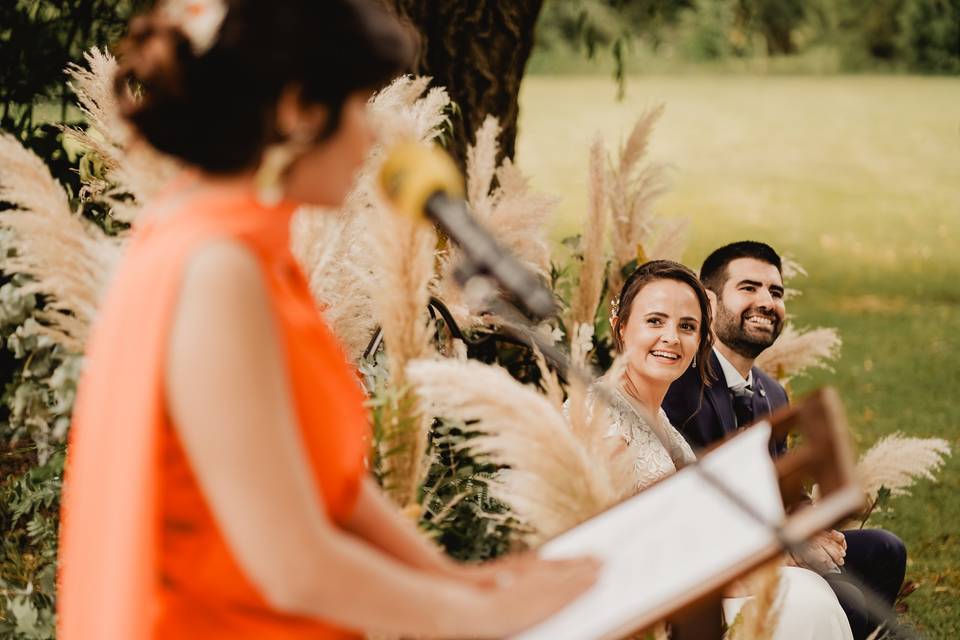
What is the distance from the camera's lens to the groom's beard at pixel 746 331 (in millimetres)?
3686

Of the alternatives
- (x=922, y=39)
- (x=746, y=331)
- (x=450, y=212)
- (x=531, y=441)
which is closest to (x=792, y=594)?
(x=746, y=331)

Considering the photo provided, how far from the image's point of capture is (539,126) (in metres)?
21.3

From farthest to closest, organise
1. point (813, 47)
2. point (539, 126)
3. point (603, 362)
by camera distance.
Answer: point (813, 47)
point (539, 126)
point (603, 362)

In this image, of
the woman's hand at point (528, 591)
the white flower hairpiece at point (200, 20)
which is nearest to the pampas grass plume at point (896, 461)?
the woman's hand at point (528, 591)

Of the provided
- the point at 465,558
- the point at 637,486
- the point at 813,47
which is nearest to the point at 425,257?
the point at 465,558

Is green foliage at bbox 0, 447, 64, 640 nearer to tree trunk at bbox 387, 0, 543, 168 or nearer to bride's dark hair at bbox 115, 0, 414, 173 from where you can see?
bride's dark hair at bbox 115, 0, 414, 173

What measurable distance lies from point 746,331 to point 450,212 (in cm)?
266

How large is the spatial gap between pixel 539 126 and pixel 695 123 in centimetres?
280

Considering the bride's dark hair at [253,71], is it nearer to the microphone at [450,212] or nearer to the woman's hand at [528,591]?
the microphone at [450,212]

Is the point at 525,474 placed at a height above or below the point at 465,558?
above

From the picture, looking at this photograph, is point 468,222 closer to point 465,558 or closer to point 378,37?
point 378,37

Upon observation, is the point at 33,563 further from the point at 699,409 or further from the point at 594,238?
the point at 699,409

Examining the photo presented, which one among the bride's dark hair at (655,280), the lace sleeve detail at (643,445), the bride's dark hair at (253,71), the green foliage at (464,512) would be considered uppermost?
the bride's dark hair at (253,71)

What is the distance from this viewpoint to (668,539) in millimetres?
1370
